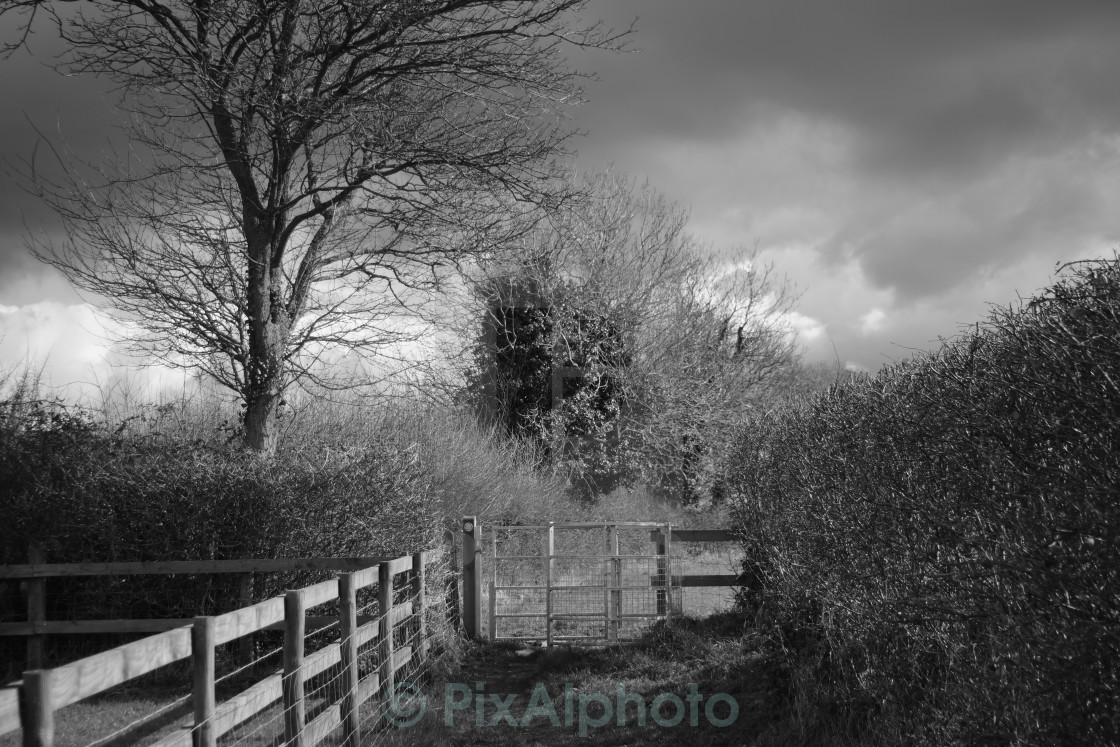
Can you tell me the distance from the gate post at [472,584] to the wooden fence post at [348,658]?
5.34 meters

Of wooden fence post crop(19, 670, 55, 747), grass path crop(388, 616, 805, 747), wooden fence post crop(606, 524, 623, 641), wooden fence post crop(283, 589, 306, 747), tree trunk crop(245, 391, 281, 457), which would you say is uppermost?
tree trunk crop(245, 391, 281, 457)

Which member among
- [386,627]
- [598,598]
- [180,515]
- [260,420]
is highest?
[260,420]

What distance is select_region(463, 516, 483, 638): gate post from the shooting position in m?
12.5

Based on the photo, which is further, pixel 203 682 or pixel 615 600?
pixel 615 600

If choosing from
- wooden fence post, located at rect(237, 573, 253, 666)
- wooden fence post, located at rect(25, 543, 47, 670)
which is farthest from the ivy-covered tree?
wooden fence post, located at rect(25, 543, 47, 670)

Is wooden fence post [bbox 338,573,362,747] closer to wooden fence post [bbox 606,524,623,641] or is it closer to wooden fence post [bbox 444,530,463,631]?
wooden fence post [bbox 444,530,463,631]

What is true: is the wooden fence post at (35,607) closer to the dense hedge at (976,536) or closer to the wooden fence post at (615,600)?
the wooden fence post at (615,600)

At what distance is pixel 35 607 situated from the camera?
10500 mm

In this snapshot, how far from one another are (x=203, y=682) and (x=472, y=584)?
322 inches

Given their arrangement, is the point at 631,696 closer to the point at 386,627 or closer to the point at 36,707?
the point at 386,627

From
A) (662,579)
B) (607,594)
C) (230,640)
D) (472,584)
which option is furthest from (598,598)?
(230,640)

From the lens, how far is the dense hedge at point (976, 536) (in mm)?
3393

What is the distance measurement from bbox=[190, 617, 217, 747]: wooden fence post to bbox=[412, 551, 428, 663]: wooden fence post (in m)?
5.58

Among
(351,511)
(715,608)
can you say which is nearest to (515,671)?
(351,511)
